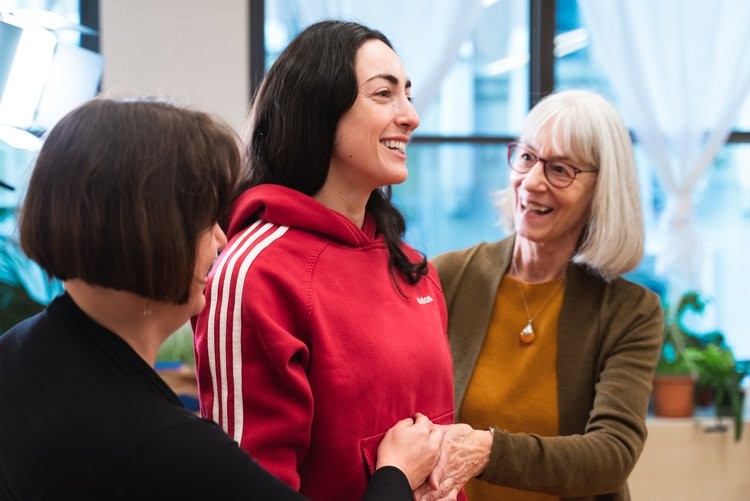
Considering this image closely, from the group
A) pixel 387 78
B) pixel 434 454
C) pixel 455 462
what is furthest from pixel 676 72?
pixel 434 454

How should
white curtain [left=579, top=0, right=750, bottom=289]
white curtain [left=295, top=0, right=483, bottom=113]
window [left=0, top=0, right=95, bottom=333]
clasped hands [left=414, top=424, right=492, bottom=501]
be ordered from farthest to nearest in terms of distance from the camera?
1. white curtain [left=579, top=0, right=750, bottom=289]
2. white curtain [left=295, top=0, right=483, bottom=113]
3. window [left=0, top=0, right=95, bottom=333]
4. clasped hands [left=414, top=424, right=492, bottom=501]

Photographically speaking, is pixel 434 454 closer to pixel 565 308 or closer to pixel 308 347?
pixel 308 347

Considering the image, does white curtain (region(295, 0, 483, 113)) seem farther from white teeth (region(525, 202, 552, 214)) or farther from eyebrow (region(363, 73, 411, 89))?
eyebrow (region(363, 73, 411, 89))

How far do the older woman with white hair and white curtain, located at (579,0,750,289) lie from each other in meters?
2.13

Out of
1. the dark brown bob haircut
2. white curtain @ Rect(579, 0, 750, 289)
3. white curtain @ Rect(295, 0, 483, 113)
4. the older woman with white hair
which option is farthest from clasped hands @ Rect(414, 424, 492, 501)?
white curtain @ Rect(579, 0, 750, 289)

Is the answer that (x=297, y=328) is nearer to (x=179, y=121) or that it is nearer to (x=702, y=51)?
(x=179, y=121)

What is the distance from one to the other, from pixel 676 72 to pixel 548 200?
242 centimetres

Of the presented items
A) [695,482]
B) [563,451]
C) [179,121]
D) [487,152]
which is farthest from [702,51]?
[179,121]

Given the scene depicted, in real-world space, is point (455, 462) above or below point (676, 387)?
above

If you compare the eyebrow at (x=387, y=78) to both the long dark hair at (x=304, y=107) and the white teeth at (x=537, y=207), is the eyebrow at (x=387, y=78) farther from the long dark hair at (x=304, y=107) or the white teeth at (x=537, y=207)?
the white teeth at (x=537, y=207)

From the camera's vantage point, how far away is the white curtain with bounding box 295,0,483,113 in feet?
13.0

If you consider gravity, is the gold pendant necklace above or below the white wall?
below

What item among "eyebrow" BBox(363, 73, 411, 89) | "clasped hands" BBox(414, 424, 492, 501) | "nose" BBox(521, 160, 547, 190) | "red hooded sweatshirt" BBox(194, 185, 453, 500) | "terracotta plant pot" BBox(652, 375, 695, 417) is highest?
"eyebrow" BBox(363, 73, 411, 89)

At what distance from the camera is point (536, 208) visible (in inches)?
83.2
